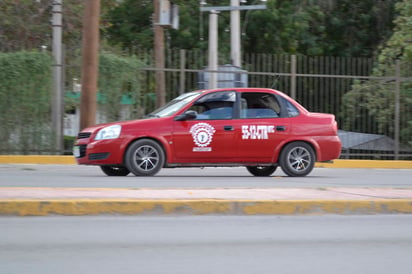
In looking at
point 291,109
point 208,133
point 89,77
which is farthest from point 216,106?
point 89,77

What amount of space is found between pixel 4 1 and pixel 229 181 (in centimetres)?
1614

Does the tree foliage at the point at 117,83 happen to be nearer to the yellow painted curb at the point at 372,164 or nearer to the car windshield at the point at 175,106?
the yellow painted curb at the point at 372,164

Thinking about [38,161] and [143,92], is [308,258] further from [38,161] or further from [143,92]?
[143,92]

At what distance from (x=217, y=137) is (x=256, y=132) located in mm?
703

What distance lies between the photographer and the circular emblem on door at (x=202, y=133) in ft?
40.0

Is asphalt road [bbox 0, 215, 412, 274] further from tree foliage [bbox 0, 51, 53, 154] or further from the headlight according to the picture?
tree foliage [bbox 0, 51, 53, 154]

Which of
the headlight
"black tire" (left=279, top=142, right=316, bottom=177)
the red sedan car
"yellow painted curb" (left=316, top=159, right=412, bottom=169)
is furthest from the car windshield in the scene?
"yellow painted curb" (left=316, top=159, right=412, bottom=169)

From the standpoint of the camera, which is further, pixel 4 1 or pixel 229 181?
pixel 4 1

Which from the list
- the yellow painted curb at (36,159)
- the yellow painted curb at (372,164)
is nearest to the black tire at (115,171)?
the yellow painted curb at (36,159)

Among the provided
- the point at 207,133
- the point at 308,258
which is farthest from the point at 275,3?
the point at 308,258

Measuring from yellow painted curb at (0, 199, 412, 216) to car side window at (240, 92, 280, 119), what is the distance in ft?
15.0

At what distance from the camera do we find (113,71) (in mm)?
17938

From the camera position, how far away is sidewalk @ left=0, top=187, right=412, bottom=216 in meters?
7.52

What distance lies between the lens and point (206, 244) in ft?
21.4
